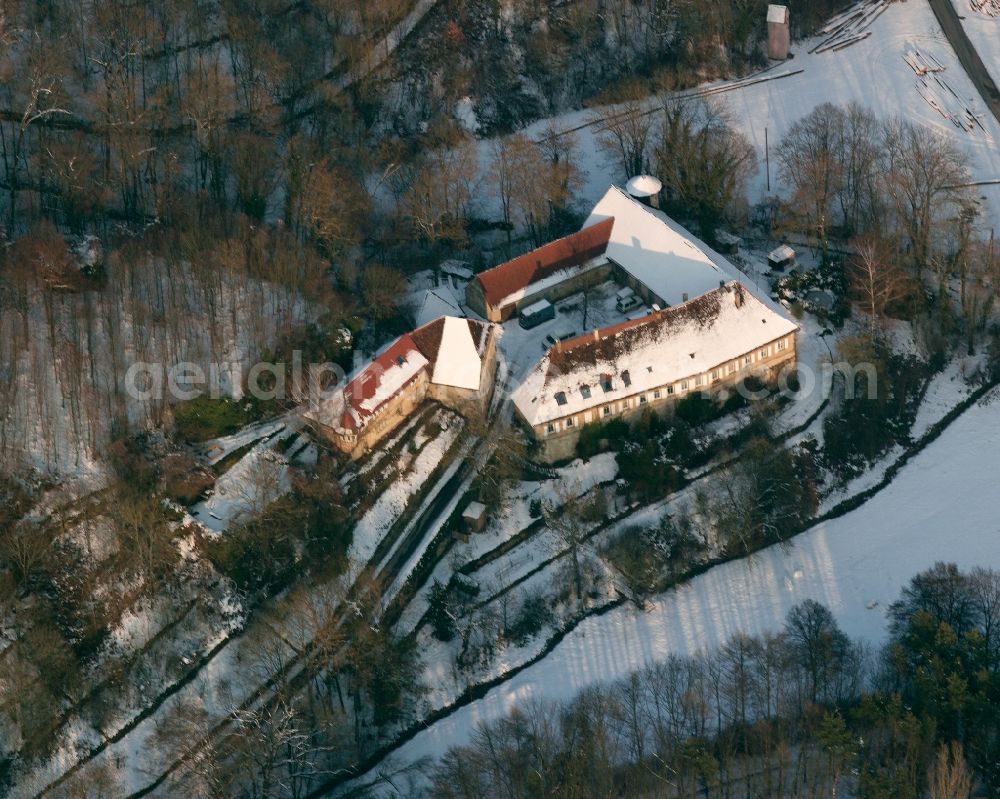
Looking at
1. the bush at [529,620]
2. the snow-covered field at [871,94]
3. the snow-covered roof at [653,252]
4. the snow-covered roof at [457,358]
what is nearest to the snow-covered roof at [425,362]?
the snow-covered roof at [457,358]

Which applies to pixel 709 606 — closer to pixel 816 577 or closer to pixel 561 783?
pixel 816 577

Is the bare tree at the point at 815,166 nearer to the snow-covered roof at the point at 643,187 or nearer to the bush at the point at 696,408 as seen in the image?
the snow-covered roof at the point at 643,187

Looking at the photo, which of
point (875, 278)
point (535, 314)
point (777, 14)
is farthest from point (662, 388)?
point (777, 14)

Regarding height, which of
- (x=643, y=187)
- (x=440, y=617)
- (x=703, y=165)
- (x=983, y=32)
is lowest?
(x=440, y=617)

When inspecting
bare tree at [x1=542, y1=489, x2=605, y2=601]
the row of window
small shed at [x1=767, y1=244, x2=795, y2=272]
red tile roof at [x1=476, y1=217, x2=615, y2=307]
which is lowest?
bare tree at [x1=542, y1=489, x2=605, y2=601]

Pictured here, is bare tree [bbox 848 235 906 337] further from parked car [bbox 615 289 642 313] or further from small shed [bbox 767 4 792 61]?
small shed [bbox 767 4 792 61]

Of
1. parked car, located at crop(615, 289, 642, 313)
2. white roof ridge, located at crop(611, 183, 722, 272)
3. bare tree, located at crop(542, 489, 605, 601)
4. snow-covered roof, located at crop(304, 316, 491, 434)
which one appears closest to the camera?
bare tree, located at crop(542, 489, 605, 601)

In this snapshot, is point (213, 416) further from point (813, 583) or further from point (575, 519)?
point (813, 583)

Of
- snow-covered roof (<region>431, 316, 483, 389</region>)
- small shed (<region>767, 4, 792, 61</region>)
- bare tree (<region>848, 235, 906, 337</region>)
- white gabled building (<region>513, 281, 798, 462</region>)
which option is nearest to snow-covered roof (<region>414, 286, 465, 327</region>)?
snow-covered roof (<region>431, 316, 483, 389</region>)

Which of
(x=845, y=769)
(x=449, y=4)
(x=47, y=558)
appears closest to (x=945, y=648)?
(x=845, y=769)
